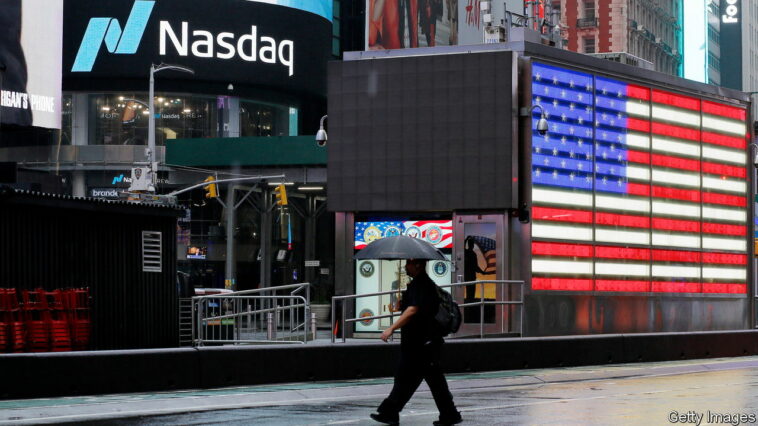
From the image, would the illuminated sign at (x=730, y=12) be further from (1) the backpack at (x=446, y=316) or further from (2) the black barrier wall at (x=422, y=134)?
(1) the backpack at (x=446, y=316)

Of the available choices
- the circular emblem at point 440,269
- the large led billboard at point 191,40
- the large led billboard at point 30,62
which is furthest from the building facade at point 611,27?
the circular emblem at point 440,269

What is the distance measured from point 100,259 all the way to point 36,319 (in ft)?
6.09

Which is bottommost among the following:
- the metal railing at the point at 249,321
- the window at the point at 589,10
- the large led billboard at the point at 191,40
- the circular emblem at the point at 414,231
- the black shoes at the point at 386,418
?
the black shoes at the point at 386,418

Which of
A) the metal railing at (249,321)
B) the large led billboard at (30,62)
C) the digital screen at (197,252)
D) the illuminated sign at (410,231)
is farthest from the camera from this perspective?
the digital screen at (197,252)

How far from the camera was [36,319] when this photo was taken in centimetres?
2119

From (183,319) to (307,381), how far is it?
19.3ft

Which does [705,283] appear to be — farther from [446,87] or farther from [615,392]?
[615,392]

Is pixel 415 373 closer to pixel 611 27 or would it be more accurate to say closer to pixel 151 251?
pixel 151 251

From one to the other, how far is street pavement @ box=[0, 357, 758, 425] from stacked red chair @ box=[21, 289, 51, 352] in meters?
2.88

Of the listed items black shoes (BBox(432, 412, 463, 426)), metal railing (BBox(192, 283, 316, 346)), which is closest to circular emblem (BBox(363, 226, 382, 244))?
metal railing (BBox(192, 283, 316, 346))

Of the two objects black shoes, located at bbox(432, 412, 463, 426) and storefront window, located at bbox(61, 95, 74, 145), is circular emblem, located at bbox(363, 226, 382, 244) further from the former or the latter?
storefront window, located at bbox(61, 95, 74, 145)

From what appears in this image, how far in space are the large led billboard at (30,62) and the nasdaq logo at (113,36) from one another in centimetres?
3474

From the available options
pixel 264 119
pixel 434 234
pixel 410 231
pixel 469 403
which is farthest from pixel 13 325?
pixel 264 119

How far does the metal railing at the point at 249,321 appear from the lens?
2272 cm
